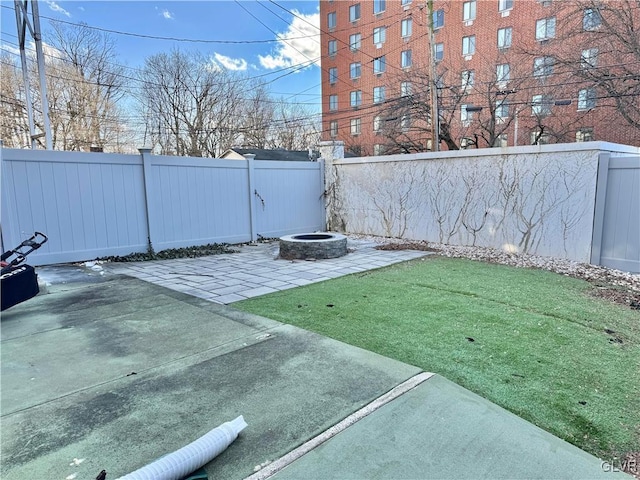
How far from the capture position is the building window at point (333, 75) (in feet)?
98.4

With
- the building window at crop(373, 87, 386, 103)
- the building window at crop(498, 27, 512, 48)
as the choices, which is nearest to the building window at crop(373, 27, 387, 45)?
the building window at crop(373, 87, 386, 103)

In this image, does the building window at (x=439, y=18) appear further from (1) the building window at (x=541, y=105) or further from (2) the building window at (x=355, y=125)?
(1) the building window at (x=541, y=105)

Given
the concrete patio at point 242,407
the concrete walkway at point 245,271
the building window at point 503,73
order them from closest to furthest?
the concrete patio at point 242,407 < the concrete walkway at point 245,271 < the building window at point 503,73

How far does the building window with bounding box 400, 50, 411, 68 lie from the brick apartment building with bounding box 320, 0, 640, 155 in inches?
3.5

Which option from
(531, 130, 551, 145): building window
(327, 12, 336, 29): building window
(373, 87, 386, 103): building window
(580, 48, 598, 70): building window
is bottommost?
(531, 130, 551, 145): building window

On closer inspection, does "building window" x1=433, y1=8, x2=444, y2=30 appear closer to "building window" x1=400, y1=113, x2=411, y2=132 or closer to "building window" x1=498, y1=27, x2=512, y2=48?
"building window" x1=498, y1=27, x2=512, y2=48

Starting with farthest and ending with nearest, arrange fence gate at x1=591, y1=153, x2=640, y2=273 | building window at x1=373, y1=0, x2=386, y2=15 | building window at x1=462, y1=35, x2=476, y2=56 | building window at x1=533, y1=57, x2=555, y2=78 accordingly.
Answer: building window at x1=373, y1=0, x2=386, y2=15 → building window at x1=462, y1=35, x2=476, y2=56 → building window at x1=533, y1=57, x2=555, y2=78 → fence gate at x1=591, y1=153, x2=640, y2=273

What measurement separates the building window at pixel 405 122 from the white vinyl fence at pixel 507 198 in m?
5.94

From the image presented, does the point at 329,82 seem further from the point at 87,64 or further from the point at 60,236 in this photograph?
the point at 60,236

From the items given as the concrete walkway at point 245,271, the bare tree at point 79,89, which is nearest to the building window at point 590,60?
the concrete walkway at point 245,271

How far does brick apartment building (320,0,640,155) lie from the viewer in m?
10.8

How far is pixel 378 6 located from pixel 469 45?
801 cm

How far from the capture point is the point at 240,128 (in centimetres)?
2231

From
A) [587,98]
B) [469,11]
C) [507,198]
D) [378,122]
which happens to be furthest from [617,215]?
[469,11]
